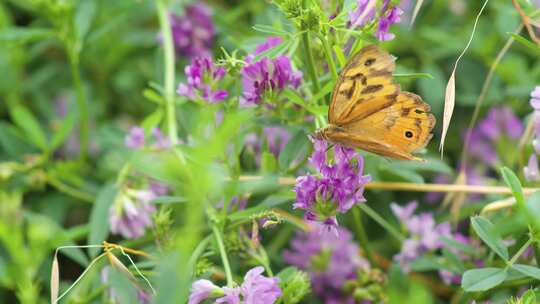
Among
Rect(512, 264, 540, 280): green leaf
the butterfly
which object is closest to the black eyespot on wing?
the butterfly

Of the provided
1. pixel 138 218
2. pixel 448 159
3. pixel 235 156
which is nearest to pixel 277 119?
pixel 235 156

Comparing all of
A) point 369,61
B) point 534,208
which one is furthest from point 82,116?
point 534,208

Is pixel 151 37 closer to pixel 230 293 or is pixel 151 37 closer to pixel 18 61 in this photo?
pixel 18 61

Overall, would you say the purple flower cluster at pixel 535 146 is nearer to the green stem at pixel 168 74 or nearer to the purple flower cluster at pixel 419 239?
the purple flower cluster at pixel 419 239

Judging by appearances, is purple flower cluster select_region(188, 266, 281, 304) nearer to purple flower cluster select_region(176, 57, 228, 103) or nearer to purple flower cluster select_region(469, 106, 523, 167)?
purple flower cluster select_region(176, 57, 228, 103)

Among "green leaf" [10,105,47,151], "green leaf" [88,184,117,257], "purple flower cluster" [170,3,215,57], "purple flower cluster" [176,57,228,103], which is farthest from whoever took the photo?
"purple flower cluster" [170,3,215,57]

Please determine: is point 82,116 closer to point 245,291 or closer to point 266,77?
point 266,77
